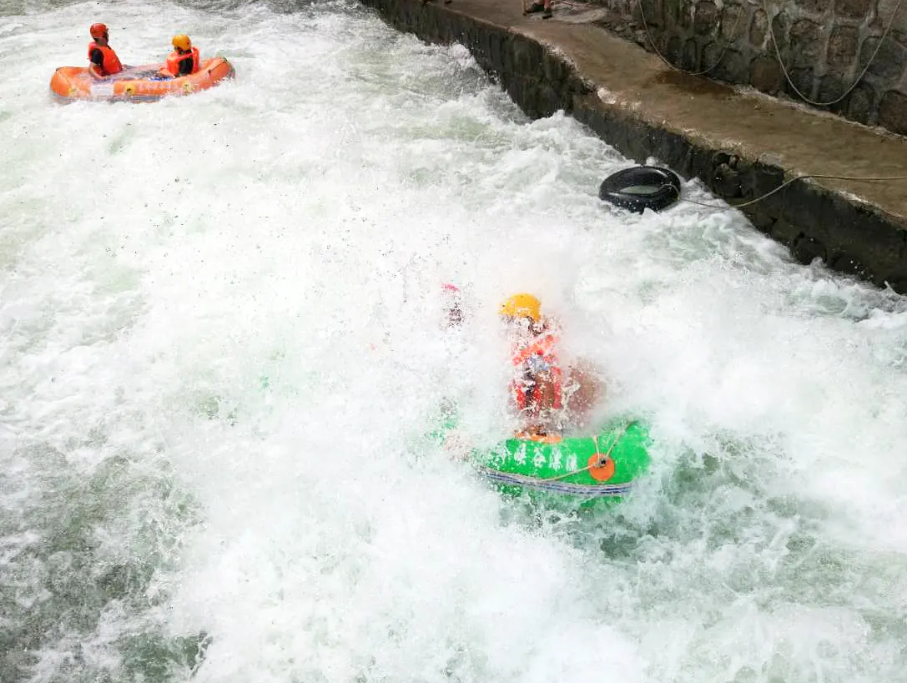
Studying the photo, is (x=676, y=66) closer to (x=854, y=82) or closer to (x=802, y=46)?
(x=802, y=46)

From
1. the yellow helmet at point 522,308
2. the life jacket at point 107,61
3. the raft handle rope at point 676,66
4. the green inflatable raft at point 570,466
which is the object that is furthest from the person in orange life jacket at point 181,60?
the green inflatable raft at point 570,466

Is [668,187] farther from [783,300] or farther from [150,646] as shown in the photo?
[150,646]

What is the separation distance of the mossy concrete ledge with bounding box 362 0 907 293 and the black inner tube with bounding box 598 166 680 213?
0.83 ft

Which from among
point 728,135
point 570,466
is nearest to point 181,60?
point 728,135

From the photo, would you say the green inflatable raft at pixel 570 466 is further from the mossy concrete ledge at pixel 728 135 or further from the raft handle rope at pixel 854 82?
the raft handle rope at pixel 854 82

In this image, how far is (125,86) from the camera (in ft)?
30.9

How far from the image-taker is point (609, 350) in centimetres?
500

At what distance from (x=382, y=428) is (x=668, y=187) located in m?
3.51

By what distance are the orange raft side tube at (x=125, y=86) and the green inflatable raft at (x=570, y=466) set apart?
7634mm

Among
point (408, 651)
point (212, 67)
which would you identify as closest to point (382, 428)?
point (408, 651)

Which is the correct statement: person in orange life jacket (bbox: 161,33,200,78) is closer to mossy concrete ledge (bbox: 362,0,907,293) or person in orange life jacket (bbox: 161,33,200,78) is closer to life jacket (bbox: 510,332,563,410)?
mossy concrete ledge (bbox: 362,0,907,293)

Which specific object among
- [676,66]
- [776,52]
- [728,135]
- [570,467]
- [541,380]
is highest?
[776,52]

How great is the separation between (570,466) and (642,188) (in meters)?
3.43

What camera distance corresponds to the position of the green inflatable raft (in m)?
3.96
